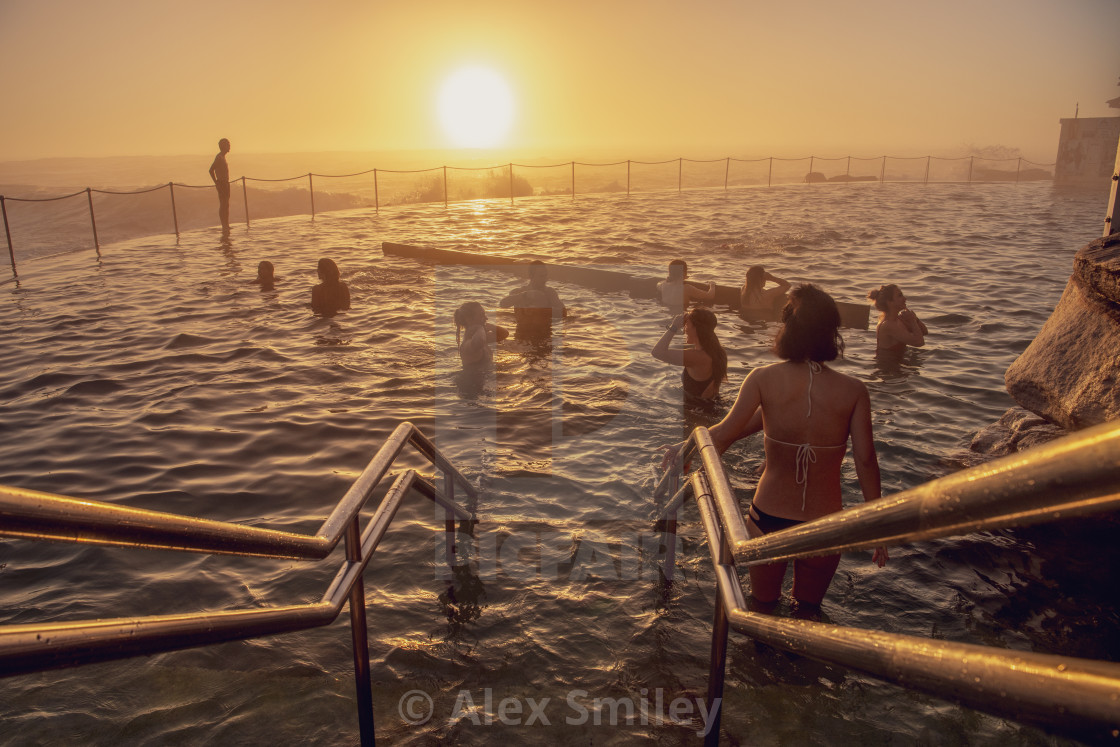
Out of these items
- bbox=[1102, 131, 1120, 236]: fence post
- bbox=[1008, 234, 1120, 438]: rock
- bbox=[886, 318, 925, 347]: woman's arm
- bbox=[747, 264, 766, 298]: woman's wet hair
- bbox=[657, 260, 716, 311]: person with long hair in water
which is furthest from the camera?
bbox=[657, 260, 716, 311]: person with long hair in water

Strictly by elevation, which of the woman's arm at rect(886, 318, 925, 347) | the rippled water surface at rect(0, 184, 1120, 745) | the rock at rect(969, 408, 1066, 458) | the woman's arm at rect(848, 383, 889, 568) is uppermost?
the woman's arm at rect(848, 383, 889, 568)

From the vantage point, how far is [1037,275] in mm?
14172

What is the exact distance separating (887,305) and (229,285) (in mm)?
11426

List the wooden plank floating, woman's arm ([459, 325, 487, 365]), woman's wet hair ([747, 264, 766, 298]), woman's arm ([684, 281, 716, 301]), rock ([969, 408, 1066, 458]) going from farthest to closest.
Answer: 1. woman's arm ([684, 281, 716, 301])
2. woman's wet hair ([747, 264, 766, 298])
3. the wooden plank floating
4. woman's arm ([459, 325, 487, 365])
5. rock ([969, 408, 1066, 458])

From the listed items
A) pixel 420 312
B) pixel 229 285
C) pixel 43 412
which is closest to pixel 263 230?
pixel 229 285

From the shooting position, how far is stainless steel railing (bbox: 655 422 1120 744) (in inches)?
26.9

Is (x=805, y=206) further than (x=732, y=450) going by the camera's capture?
Yes

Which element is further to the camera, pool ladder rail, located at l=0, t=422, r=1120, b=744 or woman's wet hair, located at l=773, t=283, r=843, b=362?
woman's wet hair, located at l=773, t=283, r=843, b=362

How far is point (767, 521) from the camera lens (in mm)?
3732

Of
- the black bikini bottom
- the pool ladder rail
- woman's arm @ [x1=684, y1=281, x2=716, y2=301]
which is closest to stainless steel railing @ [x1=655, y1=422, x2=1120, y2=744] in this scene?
the pool ladder rail

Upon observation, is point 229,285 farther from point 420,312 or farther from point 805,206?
point 805,206

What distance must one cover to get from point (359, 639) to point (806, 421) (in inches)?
88.1

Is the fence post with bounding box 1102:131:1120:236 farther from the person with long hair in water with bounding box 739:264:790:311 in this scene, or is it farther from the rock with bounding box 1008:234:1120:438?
the person with long hair in water with bounding box 739:264:790:311

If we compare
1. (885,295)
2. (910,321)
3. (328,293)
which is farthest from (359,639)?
(328,293)
